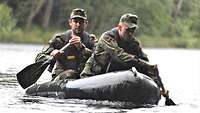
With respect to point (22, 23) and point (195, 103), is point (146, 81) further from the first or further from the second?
point (22, 23)

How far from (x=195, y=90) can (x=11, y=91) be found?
202 inches

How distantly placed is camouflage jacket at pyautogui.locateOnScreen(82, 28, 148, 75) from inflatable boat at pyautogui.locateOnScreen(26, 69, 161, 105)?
0.98 ft

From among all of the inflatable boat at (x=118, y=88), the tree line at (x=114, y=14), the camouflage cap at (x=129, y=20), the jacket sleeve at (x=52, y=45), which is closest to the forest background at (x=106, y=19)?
the tree line at (x=114, y=14)

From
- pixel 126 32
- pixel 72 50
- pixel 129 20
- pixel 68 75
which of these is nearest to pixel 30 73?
pixel 68 75

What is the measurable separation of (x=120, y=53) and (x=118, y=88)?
0.63 meters

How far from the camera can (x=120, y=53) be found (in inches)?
474

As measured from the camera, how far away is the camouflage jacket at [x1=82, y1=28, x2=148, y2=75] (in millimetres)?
12094

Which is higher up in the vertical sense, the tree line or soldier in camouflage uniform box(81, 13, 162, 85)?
the tree line

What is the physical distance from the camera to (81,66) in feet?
43.1

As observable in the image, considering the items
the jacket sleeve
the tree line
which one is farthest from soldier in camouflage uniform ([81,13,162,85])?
the tree line

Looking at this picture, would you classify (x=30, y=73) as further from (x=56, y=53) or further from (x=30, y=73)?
(x=56, y=53)

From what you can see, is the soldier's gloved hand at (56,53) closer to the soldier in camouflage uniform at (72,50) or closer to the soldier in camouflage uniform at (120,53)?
the soldier in camouflage uniform at (72,50)

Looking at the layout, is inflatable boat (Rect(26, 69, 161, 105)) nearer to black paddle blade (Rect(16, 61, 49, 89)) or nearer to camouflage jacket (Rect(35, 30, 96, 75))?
camouflage jacket (Rect(35, 30, 96, 75))

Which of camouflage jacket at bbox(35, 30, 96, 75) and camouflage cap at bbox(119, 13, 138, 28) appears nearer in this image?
camouflage cap at bbox(119, 13, 138, 28)
